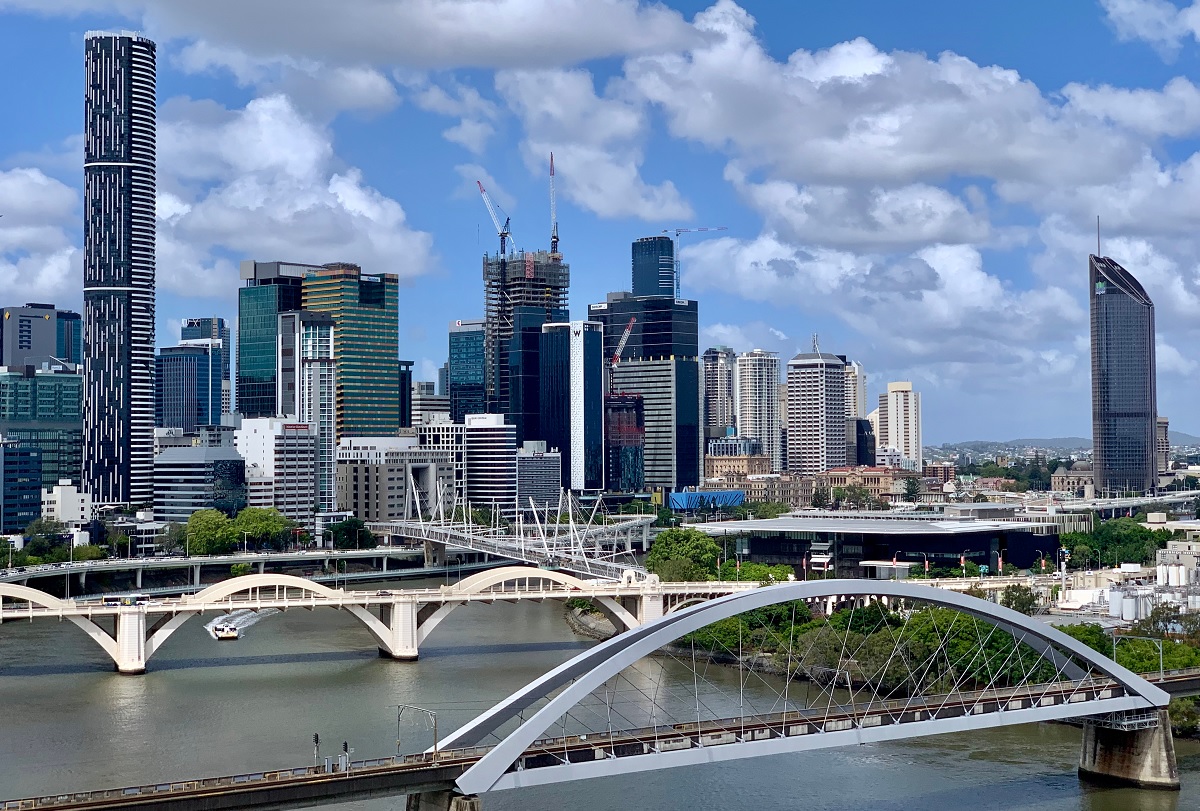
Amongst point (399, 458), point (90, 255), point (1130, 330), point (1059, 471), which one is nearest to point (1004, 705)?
point (399, 458)

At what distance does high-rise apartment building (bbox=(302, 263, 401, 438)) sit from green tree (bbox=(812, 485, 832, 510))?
4413 cm

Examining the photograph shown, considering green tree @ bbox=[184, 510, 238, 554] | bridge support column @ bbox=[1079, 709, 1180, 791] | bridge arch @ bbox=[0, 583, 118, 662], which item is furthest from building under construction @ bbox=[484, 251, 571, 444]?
bridge support column @ bbox=[1079, 709, 1180, 791]

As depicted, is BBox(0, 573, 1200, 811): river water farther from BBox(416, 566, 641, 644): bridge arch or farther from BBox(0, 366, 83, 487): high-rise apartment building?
BBox(0, 366, 83, 487): high-rise apartment building

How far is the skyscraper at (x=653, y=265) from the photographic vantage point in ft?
646

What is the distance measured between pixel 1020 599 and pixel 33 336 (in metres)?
130

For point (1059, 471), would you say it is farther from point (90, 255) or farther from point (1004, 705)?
point (1004, 705)

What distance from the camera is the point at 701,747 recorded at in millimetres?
25812

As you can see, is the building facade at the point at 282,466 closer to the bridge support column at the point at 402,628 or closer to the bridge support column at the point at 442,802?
the bridge support column at the point at 402,628

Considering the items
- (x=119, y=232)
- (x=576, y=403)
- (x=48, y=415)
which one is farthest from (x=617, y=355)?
(x=48, y=415)

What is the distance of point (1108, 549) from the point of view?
81375mm

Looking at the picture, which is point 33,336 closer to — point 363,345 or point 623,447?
point 363,345

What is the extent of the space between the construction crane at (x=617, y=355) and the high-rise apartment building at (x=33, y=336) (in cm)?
5313

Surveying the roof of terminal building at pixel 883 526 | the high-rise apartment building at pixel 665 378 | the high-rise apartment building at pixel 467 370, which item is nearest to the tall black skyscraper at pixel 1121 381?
the high-rise apartment building at pixel 665 378

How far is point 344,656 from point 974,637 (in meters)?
19.6
